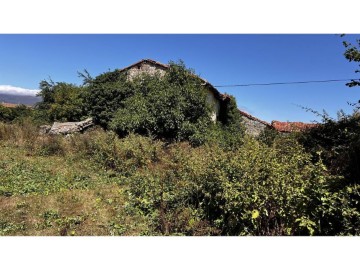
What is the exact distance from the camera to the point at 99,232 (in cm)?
473

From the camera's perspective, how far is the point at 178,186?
6.32m

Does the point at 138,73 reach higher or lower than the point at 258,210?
higher

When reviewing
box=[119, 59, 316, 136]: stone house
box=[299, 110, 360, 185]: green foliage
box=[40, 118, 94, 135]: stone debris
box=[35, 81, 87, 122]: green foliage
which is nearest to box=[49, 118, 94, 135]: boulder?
box=[40, 118, 94, 135]: stone debris

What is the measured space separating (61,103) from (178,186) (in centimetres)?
1904

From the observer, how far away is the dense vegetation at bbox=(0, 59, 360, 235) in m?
3.85

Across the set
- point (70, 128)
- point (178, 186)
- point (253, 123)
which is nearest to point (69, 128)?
point (70, 128)

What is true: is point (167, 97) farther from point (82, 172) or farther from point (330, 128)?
point (330, 128)

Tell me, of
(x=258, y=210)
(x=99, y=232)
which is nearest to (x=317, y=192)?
(x=258, y=210)

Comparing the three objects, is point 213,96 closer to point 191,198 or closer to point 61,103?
point 61,103

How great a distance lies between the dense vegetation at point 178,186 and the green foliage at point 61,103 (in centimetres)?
773

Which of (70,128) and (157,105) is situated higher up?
(157,105)

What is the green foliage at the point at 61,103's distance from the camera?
2098 cm

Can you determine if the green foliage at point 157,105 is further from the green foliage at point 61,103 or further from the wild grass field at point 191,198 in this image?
the wild grass field at point 191,198

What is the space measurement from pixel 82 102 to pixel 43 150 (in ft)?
30.2
